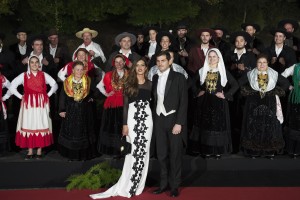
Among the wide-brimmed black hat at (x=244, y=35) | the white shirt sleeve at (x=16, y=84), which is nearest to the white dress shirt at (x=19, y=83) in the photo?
the white shirt sleeve at (x=16, y=84)

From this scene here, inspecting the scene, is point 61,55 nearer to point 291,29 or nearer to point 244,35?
point 244,35

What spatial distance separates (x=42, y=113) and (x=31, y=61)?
0.72 meters

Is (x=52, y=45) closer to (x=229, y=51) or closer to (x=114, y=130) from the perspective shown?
(x=114, y=130)

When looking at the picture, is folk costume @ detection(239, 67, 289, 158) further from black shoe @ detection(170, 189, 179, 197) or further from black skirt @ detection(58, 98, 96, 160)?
black skirt @ detection(58, 98, 96, 160)

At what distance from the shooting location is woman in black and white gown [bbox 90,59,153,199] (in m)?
6.53

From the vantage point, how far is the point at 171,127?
6.56 meters

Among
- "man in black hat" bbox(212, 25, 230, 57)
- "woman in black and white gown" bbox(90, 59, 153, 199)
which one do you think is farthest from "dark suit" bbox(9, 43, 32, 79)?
"man in black hat" bbox(212, 25, 230, 57)

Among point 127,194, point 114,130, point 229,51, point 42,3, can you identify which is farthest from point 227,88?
point 42,3

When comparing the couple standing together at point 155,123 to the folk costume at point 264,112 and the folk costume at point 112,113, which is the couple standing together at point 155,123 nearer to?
the folk costume at point 112,113

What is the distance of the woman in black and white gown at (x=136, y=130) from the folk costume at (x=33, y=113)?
1615 millimetres

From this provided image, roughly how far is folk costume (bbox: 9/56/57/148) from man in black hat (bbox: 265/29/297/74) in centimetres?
343

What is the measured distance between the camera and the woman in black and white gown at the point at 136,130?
21.4ft

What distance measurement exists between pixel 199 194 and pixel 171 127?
2.89ft

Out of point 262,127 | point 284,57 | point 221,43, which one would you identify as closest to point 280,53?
point 284,57
